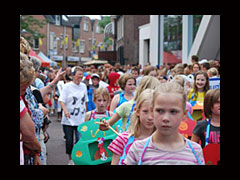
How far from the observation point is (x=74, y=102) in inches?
293

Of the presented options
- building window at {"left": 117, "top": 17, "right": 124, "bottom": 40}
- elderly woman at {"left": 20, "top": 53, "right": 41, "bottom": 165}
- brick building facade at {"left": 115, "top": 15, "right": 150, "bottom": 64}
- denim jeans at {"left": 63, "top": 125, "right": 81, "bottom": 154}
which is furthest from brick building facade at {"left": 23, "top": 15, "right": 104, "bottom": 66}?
elderly woman at {"left": 20, "top": 53, "right": 41, "bottom": 165}

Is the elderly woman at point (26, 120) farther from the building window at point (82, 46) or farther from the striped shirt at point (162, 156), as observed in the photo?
the building window at point (82, 46)

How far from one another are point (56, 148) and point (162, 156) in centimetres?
627

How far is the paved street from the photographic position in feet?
24.1

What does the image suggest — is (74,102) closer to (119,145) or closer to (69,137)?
(69,137)

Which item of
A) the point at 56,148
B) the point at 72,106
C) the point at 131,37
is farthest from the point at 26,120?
the point at 131,37

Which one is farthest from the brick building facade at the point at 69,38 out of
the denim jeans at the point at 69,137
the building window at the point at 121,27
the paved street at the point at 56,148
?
the denim jeans at the point at 69,137

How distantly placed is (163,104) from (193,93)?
437cm

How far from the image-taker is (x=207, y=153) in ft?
11.1

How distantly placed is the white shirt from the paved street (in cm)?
73

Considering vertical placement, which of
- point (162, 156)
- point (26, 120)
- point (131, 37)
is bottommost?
point (162, 156)

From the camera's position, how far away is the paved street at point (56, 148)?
7.35 meters

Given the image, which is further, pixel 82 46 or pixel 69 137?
pixel 82 46
